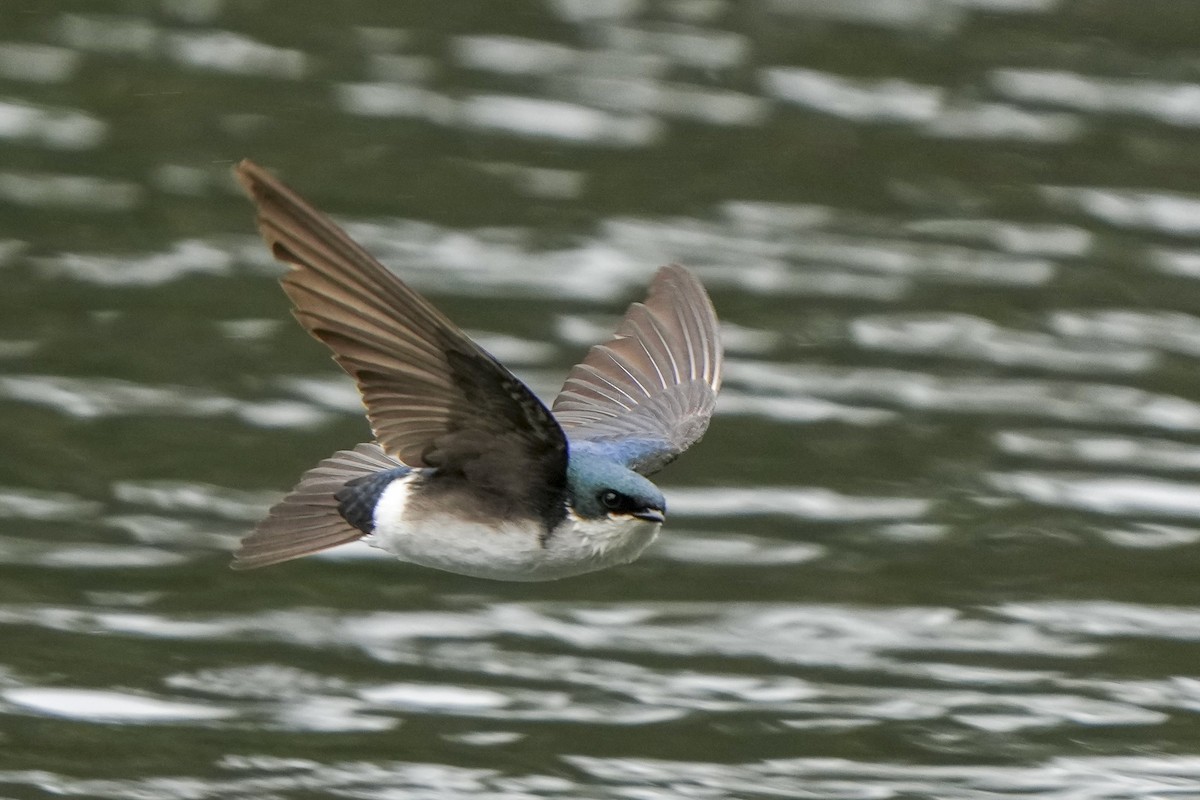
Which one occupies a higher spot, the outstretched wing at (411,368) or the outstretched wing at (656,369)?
the outstretched wing at (656,369)

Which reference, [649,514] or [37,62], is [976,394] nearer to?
[649,514]

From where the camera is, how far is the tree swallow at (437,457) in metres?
4.98

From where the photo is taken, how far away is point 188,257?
32.8ft

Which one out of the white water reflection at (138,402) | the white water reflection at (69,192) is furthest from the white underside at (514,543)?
the white water reflection at (69,192)

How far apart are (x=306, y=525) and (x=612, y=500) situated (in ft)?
2.80

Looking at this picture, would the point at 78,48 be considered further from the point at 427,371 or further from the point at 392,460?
the point at 427,371

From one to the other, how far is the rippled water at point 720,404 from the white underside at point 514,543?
5.44 ft

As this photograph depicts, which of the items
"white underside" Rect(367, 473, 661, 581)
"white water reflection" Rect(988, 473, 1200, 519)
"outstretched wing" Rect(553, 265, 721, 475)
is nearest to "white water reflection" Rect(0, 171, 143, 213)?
"white water reflection" Rect(988, 473, 1200, 519)

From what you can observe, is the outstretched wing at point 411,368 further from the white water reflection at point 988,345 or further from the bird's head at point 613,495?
the white water reflection at point 988,345

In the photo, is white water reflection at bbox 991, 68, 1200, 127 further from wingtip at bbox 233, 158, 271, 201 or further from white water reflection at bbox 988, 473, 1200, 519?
wingtip at bbox 233, 158, 271, 201

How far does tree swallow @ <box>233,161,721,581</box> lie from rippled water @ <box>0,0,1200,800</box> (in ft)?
4.39

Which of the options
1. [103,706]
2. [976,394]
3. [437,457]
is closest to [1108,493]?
[976,394]

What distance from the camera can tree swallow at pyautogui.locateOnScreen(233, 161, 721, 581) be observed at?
498 centimetres

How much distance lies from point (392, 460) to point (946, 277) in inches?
176
